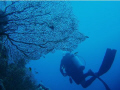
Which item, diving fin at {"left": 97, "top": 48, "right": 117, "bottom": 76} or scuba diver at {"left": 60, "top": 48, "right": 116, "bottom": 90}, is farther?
diving fin at {"left": 97, "top": 48, "right": 117, "bottom": 76}

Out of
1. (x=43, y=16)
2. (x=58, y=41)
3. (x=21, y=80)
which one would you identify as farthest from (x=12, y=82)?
(x=43, y=16)

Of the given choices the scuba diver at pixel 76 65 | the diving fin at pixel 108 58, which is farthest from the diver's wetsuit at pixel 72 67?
the diving fin at pixel 108 58

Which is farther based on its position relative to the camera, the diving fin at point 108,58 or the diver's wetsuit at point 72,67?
the diving fin at point 108,58

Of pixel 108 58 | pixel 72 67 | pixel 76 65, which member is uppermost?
pixel 108 58

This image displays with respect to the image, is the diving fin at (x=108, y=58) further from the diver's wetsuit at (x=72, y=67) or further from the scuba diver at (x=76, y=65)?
the diver's wetsuit at (x=72, y=67)

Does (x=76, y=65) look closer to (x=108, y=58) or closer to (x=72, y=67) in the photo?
(x=72, y=67)

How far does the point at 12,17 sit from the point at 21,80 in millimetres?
2892

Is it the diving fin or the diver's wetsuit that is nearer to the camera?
the diver's wetsuit

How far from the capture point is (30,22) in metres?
4.37

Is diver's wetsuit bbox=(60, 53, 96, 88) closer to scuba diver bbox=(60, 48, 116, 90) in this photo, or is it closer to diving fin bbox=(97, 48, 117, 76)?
scuba diver bbox=(60, 48, 116, 90)

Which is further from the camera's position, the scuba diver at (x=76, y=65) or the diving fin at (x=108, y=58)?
the diving fin at (x=108, y=58)

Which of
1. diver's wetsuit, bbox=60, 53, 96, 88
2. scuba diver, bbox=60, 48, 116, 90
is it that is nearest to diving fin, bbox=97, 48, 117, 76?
scuba diver, bbox=60, 48, 116, 90

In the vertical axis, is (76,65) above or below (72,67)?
above

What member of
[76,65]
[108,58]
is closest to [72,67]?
[76,65]
